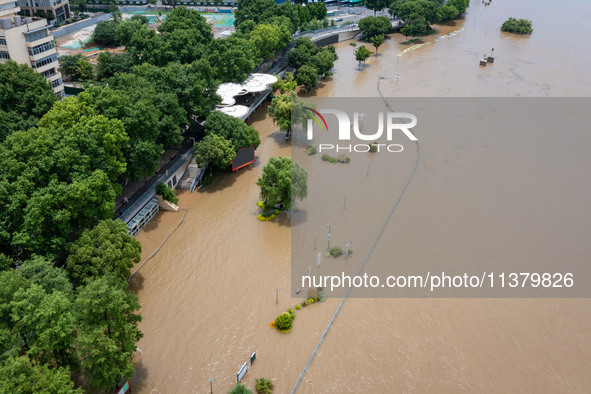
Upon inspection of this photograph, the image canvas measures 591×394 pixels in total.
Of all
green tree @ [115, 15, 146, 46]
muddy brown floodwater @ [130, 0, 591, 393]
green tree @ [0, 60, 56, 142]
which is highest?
green tree @ [115, 15, 146, 46]

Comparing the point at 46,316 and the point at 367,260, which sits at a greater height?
the point at 46,316

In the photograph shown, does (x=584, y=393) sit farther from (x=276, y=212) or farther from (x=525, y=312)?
(x=276, y=212)

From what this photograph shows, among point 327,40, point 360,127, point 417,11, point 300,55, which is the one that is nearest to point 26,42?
point 300,55

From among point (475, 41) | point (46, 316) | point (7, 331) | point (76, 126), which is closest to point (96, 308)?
point (46, 316)

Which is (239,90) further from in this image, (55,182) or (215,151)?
(55,182)

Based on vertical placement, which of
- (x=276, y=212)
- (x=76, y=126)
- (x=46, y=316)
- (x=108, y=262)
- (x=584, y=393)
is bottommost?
(x=584, y=393)

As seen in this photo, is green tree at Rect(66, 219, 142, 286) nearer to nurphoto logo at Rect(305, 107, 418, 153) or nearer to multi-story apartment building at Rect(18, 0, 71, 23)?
nurphoto logo at Rect(305, 107, 418, 153)

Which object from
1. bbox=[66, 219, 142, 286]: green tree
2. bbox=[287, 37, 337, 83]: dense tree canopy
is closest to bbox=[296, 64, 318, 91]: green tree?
bbox=[287, 37, 337, 83]: dense tree canopy
